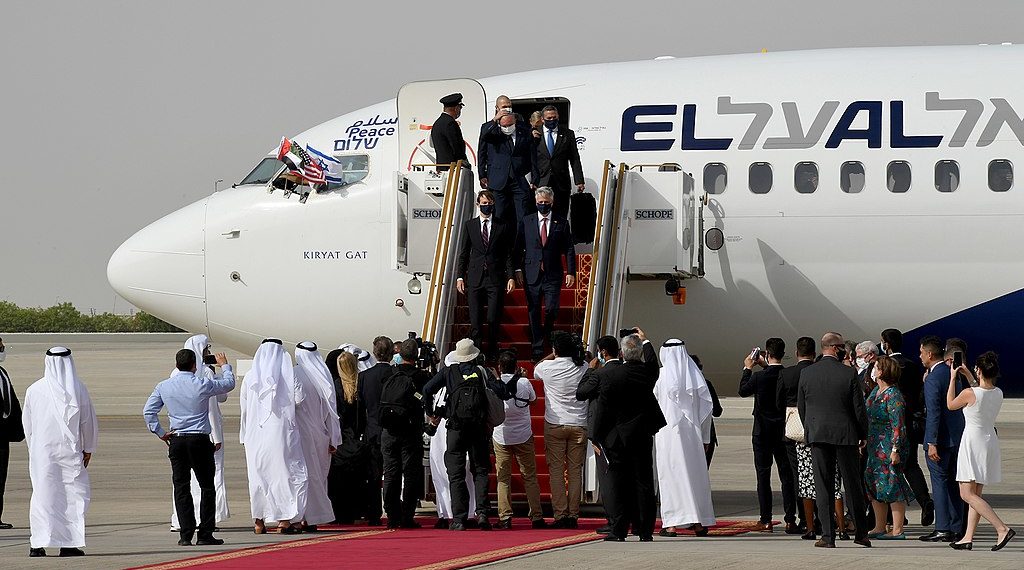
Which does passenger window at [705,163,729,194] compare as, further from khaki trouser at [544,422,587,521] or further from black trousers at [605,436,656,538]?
black trousers at [605,436,656,538]

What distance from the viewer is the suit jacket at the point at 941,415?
12.9 m

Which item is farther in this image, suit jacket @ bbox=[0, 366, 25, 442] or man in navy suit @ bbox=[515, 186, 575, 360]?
man in navy suit @ bbox=[515, 186, 575, 360]

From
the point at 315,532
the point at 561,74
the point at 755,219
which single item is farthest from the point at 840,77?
the point at 315,532

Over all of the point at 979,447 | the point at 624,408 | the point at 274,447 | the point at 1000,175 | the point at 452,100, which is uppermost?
the point at 452,100

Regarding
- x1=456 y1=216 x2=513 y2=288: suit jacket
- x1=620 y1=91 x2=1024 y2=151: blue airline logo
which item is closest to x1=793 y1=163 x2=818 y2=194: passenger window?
x1=620 y1=91 x2=1024 y2=151: blue airline logo

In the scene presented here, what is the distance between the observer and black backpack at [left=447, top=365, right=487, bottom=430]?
13547 millimetres

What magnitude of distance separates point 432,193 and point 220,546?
5997mm

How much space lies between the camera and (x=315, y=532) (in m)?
13.9

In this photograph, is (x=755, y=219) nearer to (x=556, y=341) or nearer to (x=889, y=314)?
(x=889, y=314)

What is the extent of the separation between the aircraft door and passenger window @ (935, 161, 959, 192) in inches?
220

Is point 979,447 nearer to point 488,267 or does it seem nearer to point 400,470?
point 400,470

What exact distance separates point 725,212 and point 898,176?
6.86 feet

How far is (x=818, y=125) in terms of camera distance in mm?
17781

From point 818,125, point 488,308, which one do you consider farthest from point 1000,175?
point 488,308
